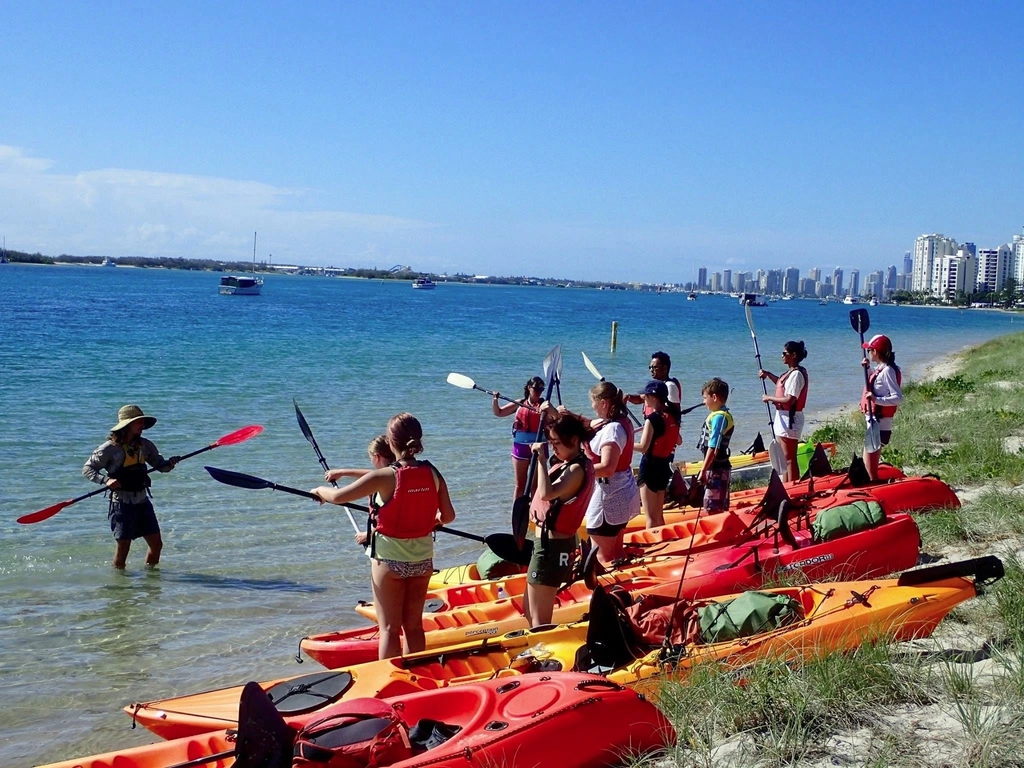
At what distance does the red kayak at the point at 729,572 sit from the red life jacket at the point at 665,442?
127cm

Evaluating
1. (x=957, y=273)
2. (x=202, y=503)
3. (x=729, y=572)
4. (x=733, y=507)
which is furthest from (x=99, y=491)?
(x=957, y=273)

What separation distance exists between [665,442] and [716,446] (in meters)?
0.45

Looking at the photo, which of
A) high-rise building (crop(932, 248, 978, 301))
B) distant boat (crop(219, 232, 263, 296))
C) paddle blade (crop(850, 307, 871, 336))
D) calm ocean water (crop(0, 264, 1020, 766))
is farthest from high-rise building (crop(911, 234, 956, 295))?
paddle blade (crop(850, 307, 871, 336))

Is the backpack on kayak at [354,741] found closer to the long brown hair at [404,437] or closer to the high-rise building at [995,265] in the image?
the long brown hair at [404,437]

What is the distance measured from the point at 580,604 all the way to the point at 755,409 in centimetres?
1404

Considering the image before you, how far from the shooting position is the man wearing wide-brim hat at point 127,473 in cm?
728

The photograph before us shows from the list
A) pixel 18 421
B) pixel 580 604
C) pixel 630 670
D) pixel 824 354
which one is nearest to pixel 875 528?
pixel 580 604

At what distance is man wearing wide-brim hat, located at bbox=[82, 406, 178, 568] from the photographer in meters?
7.28

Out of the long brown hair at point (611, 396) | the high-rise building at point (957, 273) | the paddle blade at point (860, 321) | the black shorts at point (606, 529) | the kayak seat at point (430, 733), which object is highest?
the high-rise building at point (957, 273)

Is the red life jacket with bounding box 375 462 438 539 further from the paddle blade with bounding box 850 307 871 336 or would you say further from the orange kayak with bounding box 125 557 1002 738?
the paddle blade with bounding box 850 307 871 336

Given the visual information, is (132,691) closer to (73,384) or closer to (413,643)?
(413,643)

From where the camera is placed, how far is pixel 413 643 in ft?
16.9

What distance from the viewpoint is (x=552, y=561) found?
204 inches

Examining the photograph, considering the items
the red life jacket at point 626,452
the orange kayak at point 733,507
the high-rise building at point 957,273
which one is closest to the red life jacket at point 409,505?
the red life jacket at point 626,452
